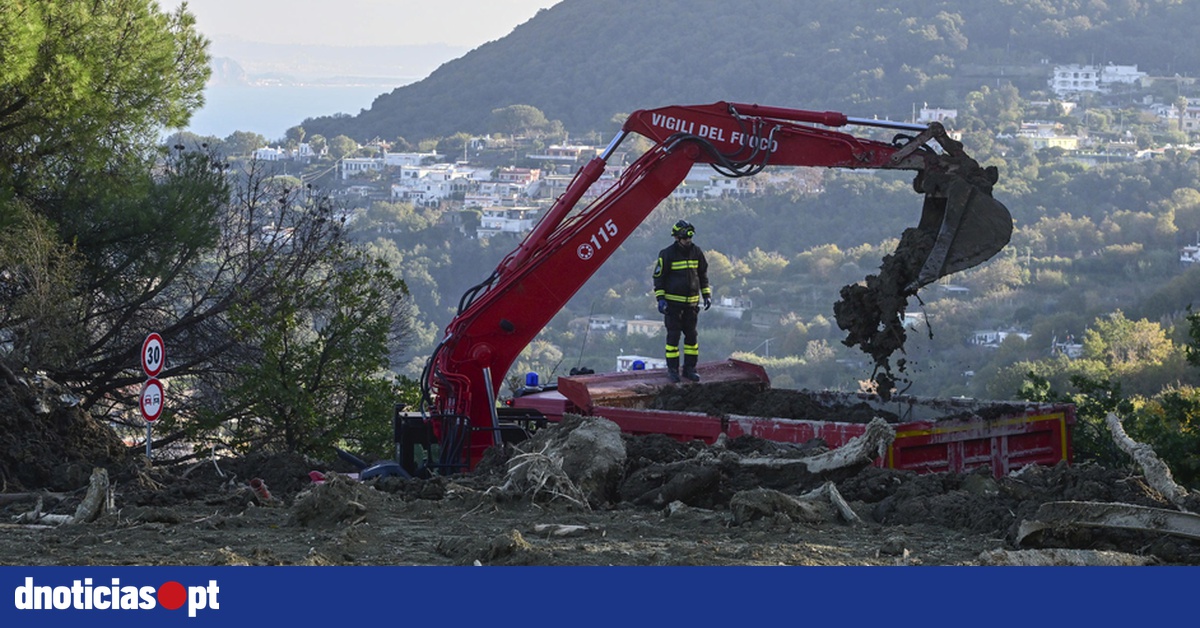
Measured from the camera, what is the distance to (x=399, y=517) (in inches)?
374

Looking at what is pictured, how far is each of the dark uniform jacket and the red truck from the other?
0.75m

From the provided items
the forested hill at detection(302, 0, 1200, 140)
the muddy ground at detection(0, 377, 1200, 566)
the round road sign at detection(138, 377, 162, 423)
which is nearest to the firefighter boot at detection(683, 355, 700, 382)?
the muddy ground at detection(0, 377, 1200, 566)

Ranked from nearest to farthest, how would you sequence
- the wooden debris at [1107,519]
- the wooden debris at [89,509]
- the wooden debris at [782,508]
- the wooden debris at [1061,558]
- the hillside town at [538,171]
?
the wooden debris at [1061,558] < the wooden debris at [1107,519] < the wooden debris at [782,508] < the wooden debris at [89,509] < the hillside town at [538,171]

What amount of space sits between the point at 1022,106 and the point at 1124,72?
1878 cm

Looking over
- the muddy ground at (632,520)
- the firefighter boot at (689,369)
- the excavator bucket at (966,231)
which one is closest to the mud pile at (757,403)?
the firefighter boot at (689,369)

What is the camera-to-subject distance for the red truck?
39.1ft

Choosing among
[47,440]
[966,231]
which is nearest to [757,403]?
[966,231]

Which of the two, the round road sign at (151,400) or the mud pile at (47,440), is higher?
the round road sign at (151,400)

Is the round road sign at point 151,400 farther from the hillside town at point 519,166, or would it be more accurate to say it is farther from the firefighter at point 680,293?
the hillside town at point 519,166

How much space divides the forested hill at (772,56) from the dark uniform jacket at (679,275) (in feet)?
324

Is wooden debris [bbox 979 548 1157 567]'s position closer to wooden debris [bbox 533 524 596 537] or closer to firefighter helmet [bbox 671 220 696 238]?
wooden debris [bbox 533 524 596 537]

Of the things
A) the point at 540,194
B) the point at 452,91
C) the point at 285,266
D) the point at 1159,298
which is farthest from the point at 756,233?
the point at 285,266

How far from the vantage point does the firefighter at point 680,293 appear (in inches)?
579

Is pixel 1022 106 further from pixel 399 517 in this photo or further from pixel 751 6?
pixel 399 517
